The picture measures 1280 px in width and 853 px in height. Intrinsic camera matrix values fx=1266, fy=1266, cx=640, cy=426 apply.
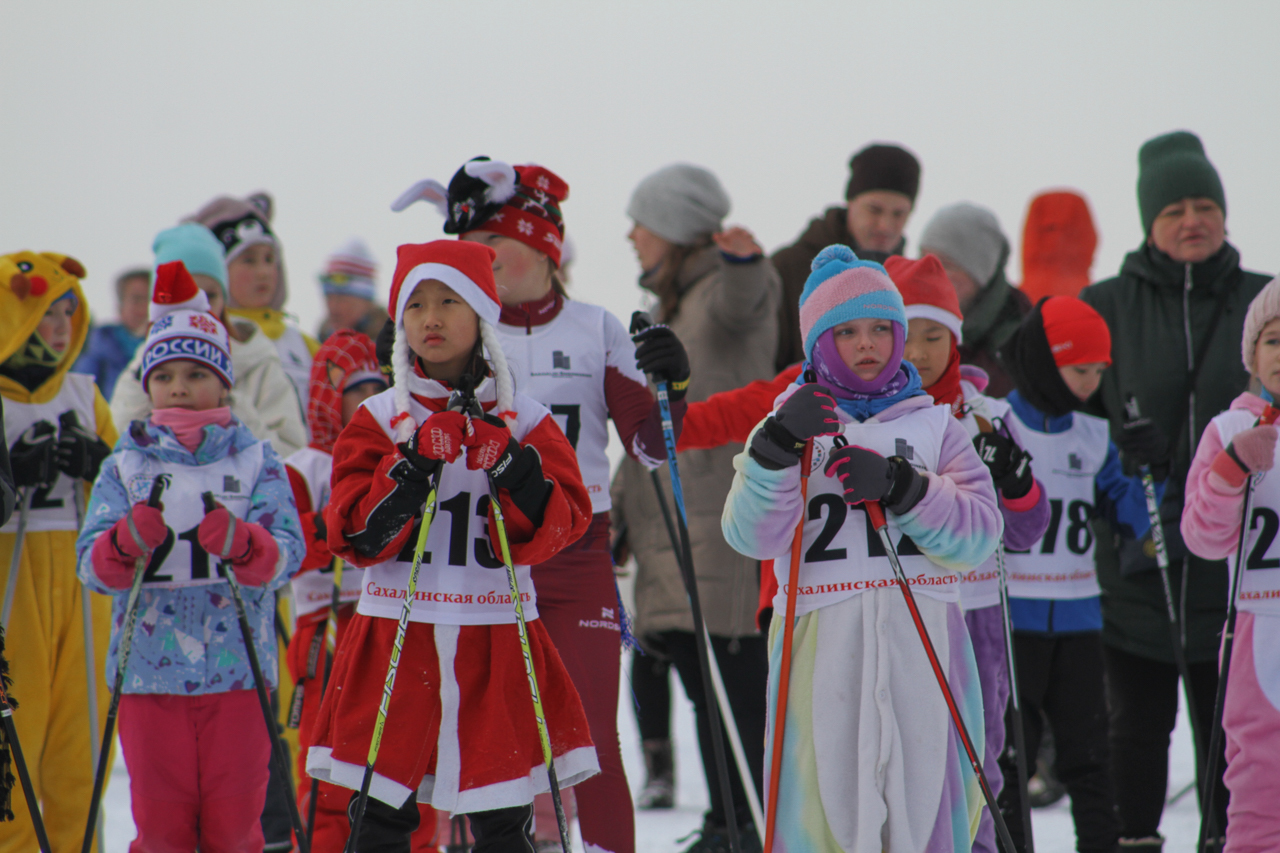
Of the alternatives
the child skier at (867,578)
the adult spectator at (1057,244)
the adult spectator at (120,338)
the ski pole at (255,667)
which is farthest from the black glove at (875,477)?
the adult spectator at (120,338)

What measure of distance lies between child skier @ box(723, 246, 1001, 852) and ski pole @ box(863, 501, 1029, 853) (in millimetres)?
50

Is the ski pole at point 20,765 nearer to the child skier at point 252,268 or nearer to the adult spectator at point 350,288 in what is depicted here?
the child skier at point 252,268

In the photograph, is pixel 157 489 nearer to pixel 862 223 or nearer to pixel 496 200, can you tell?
pixel 496 200

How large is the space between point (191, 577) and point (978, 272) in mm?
3410

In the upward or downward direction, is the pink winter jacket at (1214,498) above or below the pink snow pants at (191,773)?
above

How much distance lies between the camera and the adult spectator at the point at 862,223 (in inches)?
200

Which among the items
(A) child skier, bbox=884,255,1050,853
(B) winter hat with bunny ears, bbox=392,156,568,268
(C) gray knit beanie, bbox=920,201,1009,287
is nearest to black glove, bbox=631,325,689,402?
(B) winter hat with bunny ears, bbox=392,156,568,268

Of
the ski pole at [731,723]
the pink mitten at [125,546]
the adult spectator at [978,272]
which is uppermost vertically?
the adult spectator at [978,272]

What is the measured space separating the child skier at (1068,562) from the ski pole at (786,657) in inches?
61.9

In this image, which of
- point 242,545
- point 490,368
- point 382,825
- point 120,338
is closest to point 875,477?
point 490,368

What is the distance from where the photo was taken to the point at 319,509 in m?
4.49

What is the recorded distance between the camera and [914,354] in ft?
12.1

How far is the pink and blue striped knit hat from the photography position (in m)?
3.05

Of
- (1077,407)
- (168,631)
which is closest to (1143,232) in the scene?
(1077,407)
